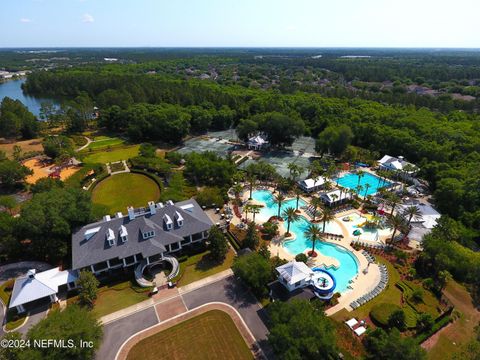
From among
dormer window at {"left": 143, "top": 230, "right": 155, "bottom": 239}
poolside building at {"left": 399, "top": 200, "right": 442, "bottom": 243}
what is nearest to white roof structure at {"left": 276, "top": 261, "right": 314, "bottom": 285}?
dormer window at {"left": 143, "top": 230, "right": 155, "bottom": 239}

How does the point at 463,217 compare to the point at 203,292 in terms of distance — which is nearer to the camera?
the point at 203,292

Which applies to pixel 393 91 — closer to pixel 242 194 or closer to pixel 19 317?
pixel 242 194

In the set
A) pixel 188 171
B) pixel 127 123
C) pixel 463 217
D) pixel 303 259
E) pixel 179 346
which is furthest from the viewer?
pixel 127 123

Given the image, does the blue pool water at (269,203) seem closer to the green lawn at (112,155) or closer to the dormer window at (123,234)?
the dormer window at (123,234)

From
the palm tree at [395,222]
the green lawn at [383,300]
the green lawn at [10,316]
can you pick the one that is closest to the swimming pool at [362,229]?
the palm tree at [395,222]

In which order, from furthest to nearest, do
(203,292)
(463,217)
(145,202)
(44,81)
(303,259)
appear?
(44,81), (145,202), (463,217), (303,259), (203,292)

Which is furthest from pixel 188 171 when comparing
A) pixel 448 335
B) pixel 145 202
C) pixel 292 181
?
pixel 448 335
